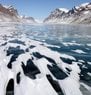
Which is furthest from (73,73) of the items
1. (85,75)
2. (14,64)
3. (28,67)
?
(14,64)

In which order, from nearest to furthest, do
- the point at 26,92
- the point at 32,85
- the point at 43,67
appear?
the point at 26,92
the point at 32,85
the point at 43,67

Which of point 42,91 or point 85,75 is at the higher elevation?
point 42,91

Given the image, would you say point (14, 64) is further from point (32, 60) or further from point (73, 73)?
point (73, 73)

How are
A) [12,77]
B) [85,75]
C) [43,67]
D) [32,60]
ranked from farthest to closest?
[32,60], [43,67], [85,75], [12,77]

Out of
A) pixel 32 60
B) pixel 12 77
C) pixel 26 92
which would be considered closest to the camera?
pixel 26 92

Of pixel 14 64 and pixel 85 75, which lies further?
pixel 14 64

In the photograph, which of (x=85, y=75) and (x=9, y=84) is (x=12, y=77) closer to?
(x=9, y=84)

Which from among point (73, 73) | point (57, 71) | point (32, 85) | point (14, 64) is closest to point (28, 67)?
point (14, 64)

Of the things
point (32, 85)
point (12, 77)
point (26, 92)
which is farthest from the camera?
point (12, 77)

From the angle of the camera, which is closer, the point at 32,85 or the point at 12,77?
the point at 32,85
